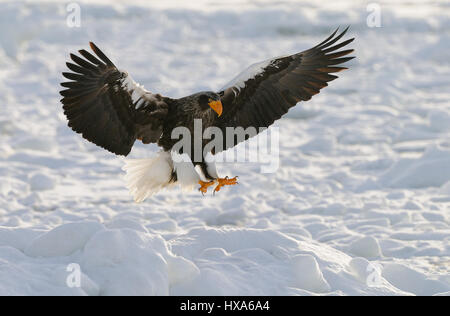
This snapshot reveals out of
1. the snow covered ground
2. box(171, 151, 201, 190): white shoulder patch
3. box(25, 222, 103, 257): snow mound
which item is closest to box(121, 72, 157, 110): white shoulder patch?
box(171, 151, 201, 190): white shoulder patch

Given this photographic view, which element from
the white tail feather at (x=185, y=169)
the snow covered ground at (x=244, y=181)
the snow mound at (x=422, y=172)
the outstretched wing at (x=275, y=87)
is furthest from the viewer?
the snow mound at (x=422, y=172)

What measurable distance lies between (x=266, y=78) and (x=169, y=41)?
39.7 ft

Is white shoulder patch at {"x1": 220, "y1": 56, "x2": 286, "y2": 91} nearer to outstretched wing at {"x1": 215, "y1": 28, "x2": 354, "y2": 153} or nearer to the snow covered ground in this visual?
outstretched wing at {"x1": 215, "y1": 28, "x2": 354, "y2": 153}

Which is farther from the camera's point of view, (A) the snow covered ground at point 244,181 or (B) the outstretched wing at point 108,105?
(B) the outstretched wing at point 108,105

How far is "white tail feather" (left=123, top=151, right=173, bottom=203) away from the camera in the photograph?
5273 mm

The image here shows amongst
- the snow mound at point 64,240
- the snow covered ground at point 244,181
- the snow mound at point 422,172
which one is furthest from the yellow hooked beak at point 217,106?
the snow mound at point 422,172

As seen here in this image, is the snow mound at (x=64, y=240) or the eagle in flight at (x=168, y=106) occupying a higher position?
the eagle in flight at (x=168, y=106)

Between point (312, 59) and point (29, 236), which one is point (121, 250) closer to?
point (29, 236)

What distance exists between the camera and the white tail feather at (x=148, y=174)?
17.3 ft

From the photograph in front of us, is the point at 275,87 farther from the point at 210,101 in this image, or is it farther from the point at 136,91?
the point at 136,91

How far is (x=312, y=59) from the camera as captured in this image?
5539mm

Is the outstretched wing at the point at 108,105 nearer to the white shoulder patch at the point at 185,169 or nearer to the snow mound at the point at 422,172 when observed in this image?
the white shoulder patch at the point at 185,169

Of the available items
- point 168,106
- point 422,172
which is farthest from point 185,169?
point 422,172

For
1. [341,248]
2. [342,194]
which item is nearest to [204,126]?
[341,248]
